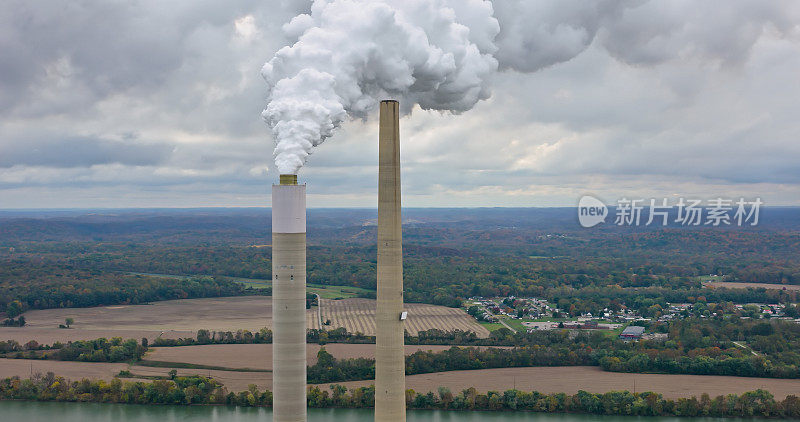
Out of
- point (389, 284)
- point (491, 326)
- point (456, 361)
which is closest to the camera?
point (389, 284)

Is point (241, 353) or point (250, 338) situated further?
point (250, 338)

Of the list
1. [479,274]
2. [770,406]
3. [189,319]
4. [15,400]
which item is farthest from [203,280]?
[770,406]

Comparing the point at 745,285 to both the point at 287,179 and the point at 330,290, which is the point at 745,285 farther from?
the point at 287,179

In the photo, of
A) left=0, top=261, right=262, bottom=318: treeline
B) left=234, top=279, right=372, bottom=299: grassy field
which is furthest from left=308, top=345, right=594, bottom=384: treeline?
left=0, top=261, right=262, bottom=318: treeline

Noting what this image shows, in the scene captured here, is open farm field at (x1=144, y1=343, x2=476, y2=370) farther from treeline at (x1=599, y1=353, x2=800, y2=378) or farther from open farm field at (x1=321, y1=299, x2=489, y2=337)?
treeline at (x1=599, y1=353, x2=800, y2=378)

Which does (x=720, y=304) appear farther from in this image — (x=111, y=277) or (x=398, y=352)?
(x=111, y=277)

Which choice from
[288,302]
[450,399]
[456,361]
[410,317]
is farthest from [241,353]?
[288,302]

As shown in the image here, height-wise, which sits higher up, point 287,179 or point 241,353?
point 287,179
